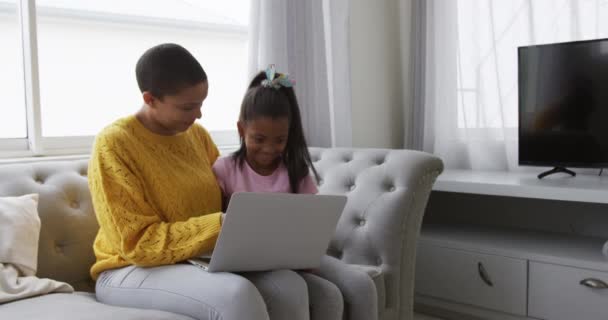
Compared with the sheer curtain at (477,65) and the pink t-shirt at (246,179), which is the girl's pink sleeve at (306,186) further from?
the sheer curtain at (477,65)

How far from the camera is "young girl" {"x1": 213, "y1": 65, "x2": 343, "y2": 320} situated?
1714mm

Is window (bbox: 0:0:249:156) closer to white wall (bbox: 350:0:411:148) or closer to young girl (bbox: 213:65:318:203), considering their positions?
white wall (bbox: 350:0:411:148)

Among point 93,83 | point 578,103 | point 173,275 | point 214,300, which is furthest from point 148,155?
point 578,103

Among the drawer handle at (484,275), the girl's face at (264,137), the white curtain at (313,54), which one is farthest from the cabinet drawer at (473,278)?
the girl's face at (264,137)

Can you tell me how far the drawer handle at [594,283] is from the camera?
7.08 ft

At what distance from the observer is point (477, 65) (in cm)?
302

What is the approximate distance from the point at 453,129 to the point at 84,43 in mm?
1789

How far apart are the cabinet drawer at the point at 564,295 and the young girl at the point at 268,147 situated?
1050 millimetres

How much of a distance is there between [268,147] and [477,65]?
1.66m

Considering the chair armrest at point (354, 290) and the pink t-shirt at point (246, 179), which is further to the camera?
the pink t-shirt at point (246, 179)

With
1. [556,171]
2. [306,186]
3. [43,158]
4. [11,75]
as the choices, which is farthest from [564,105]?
[11,75]

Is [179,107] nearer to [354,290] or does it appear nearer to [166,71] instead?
[166,71]

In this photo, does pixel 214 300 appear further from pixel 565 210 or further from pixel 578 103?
pixel 565 210

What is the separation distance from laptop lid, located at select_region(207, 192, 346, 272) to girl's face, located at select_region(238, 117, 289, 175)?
0.33 meters
